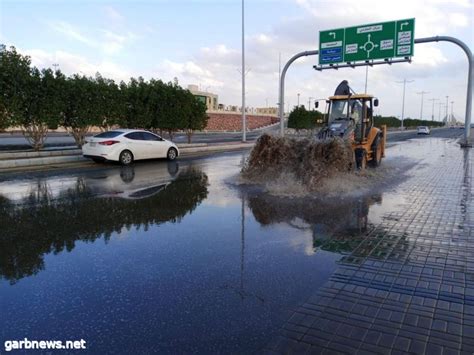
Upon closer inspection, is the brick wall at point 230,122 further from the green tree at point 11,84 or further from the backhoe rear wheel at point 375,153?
the backhoe rear wheel at point 375,153

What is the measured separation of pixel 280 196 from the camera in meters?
9.60

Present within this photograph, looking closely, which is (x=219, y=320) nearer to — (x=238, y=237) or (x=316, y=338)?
(x=316, y=338)

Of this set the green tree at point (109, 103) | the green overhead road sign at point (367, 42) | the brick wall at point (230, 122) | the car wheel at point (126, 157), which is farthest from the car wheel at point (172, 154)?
the brick wall at point (230, 122)

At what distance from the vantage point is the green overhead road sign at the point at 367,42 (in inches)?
898

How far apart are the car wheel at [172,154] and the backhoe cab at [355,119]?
7.84 meters

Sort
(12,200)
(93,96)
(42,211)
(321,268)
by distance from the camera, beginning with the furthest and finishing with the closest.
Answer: (93,96)
(12,200)
(42,211)
(321,268)

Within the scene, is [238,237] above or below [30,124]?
below

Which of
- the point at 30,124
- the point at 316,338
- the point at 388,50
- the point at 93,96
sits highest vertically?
the point at 388,50

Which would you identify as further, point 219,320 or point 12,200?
point 12,200

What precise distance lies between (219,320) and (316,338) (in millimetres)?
899

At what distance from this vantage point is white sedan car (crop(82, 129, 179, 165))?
1588 cm

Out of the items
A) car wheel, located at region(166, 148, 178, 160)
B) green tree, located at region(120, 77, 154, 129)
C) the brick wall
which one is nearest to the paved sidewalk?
car wheel, located at region(166, 148, 178, 160)

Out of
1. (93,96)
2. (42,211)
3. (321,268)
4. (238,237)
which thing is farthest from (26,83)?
(321,268)

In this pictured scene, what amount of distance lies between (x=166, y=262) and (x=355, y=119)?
10.9 metres
